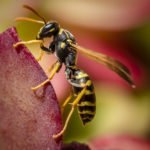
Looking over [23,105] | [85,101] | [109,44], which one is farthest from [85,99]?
[109,44]

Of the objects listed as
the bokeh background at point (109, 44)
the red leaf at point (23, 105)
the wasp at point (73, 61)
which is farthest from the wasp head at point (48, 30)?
the bokeh background at point (109, 44)

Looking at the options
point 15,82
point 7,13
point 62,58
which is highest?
point 15,82

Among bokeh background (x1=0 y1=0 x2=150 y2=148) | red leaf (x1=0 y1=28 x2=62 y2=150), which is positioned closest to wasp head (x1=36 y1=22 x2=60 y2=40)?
red leaf (x1=0 y1=28 x2=62 y2=150)

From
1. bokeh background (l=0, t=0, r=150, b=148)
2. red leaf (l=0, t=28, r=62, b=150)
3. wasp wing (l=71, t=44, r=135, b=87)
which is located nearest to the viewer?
red leaf (l=0, t=28, r=62, b=150)

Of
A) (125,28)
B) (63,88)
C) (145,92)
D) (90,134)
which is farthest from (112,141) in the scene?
(125,28)

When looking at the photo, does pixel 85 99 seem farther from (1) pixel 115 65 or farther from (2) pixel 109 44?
(2) pixel 109 44

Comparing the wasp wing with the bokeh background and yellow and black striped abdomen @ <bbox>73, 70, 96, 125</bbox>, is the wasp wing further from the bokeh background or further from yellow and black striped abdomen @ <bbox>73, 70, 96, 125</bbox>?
the bokeh background

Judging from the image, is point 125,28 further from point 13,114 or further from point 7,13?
point 13,114
